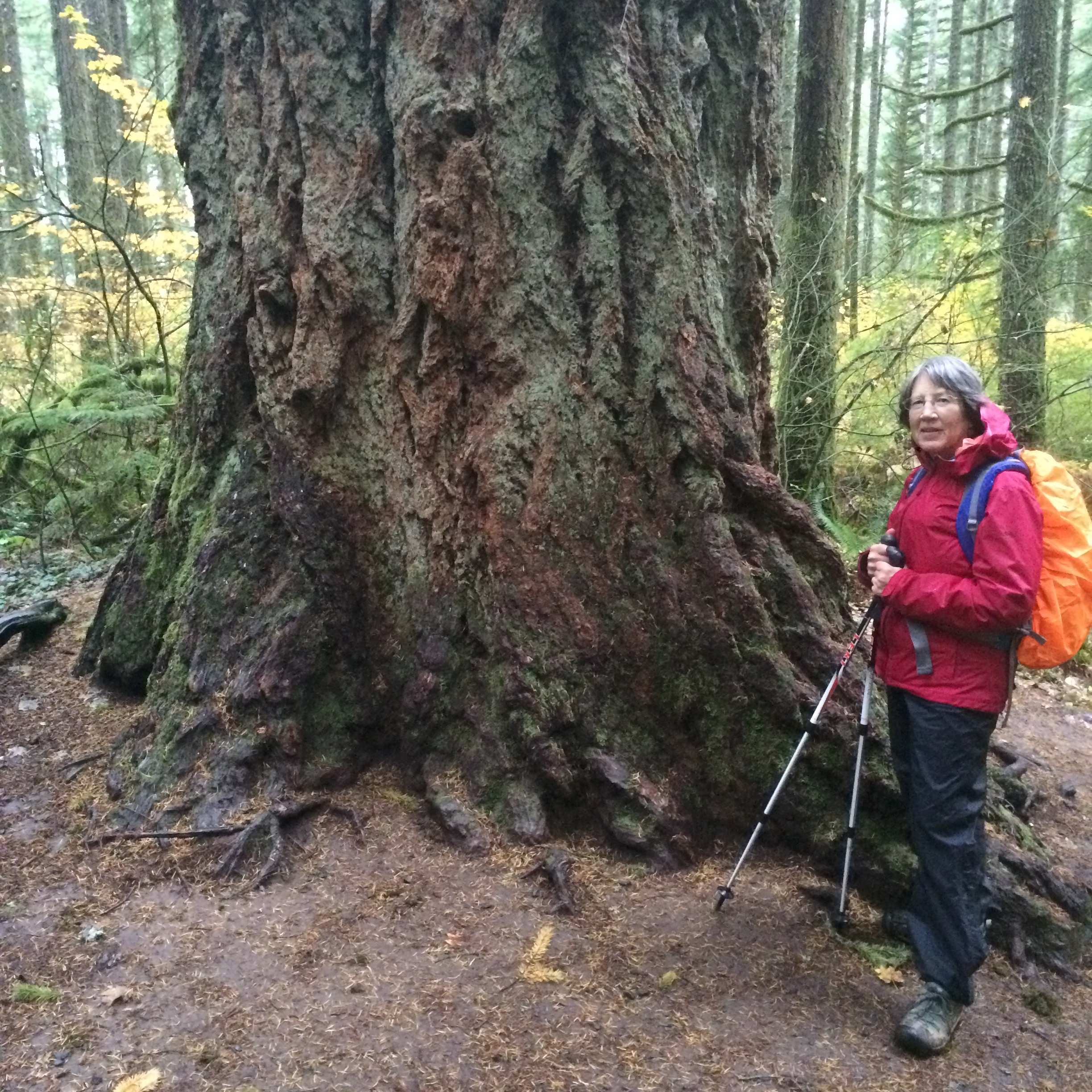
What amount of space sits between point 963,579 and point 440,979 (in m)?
2.48

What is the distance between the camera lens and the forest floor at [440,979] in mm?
2818

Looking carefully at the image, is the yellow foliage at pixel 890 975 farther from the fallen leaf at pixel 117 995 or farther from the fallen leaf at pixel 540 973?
the fallen leaf at pixel 117 995

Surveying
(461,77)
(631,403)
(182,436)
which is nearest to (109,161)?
(182,436)

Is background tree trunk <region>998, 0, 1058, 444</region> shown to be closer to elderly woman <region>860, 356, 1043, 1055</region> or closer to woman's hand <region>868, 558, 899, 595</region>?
elderly woman <region>860, 356, 1043, 1055</region>

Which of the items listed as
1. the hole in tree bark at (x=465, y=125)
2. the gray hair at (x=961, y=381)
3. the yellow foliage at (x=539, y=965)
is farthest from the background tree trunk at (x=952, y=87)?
the yellow foliage at (x=539, y=965)

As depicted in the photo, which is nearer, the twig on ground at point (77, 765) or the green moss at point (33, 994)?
the green moss at point (33, 994)

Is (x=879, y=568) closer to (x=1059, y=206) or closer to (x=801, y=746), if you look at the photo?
(x=801, y=746)

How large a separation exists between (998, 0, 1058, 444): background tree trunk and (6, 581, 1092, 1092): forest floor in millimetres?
7039

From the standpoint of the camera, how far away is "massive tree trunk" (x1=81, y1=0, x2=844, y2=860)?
3932mm

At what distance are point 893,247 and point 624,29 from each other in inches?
255

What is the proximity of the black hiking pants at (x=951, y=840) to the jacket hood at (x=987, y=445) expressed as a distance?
91 centimetres

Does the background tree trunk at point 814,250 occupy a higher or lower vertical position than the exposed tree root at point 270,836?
higher

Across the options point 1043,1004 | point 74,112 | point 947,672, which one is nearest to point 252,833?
point 947,672

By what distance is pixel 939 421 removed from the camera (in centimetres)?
319
